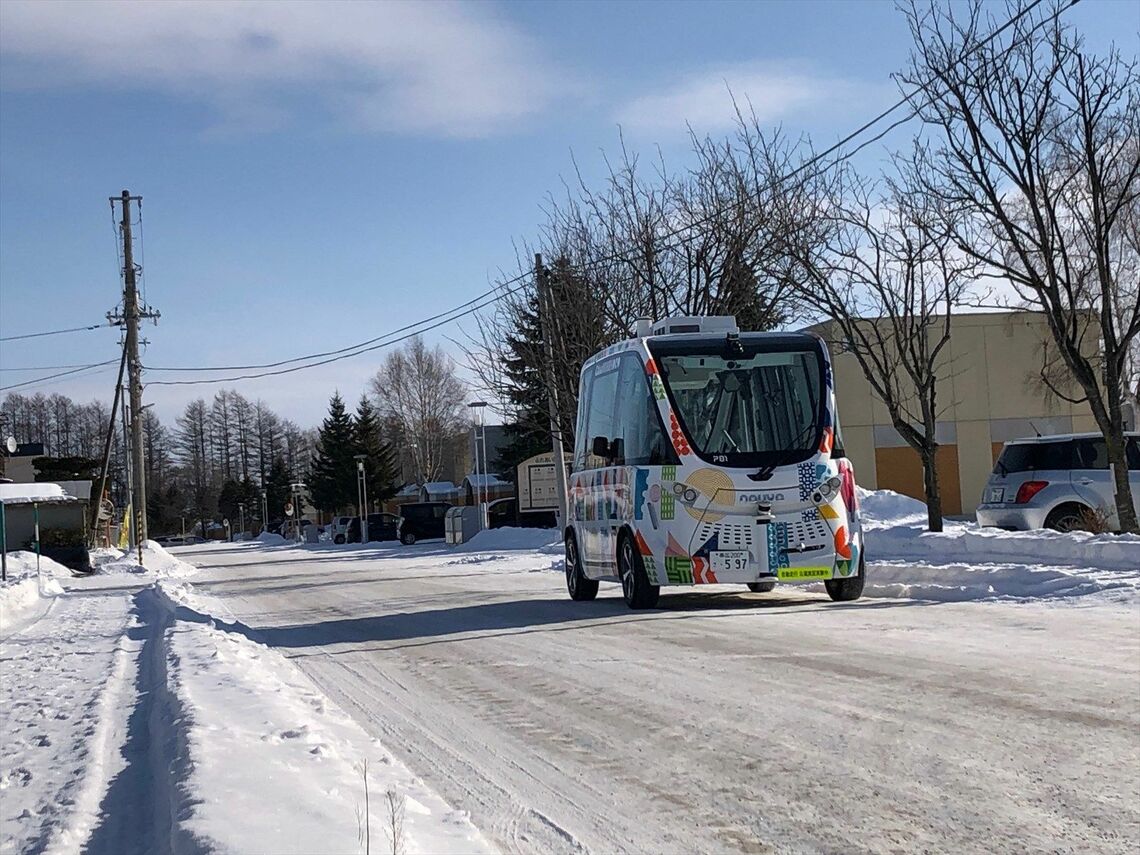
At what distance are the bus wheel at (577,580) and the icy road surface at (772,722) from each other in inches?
96.9

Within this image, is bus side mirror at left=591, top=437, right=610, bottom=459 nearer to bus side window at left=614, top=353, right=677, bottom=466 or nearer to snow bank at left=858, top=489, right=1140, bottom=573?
bus side window at left=614, top=353, right=677, bottom=466

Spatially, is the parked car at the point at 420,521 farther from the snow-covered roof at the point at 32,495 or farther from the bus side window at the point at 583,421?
the bus side window at the point at 583,421

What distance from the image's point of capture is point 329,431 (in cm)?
9756

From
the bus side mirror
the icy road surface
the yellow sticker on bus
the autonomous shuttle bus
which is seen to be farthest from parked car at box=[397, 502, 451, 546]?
the yellow sticker on bus

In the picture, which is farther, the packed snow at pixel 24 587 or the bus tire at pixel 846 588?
the packed snow at pixel 24 587

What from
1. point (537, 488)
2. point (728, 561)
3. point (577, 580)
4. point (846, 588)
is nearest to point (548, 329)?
point (577, 580)

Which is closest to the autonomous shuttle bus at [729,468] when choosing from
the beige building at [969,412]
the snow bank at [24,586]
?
the snow bank at [24,586]

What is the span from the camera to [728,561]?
1244 cm

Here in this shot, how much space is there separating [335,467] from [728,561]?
85753 millimetres

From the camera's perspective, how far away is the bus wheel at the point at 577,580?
51.0 ft

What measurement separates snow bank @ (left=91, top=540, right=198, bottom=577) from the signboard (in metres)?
15.9

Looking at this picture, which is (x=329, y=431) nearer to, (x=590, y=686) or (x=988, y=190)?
(x=988, y=190)

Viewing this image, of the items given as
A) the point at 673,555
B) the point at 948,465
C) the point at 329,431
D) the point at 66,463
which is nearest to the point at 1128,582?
the point at 673,555

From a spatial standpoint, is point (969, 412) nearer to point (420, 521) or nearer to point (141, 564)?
point (420, 521)
